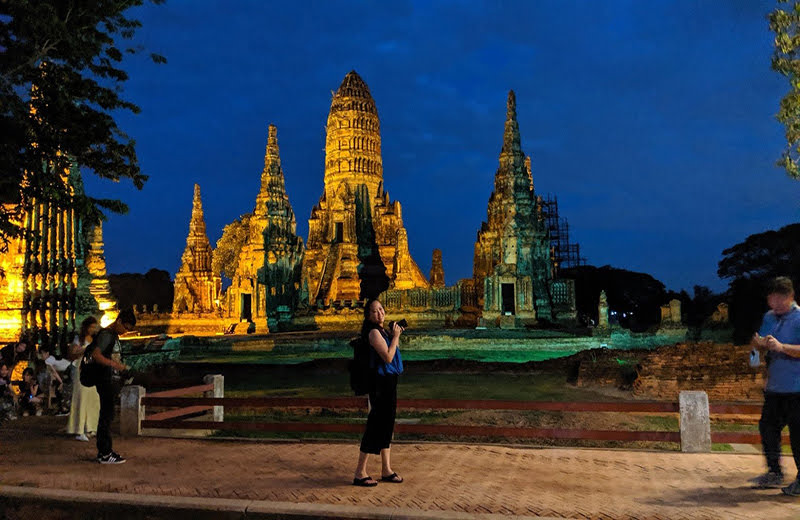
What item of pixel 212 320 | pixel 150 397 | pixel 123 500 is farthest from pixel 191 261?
pixel 123 500

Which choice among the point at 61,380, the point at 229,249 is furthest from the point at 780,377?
the point at 229,249

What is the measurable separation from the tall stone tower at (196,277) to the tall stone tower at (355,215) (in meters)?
8.07

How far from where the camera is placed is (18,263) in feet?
59.9

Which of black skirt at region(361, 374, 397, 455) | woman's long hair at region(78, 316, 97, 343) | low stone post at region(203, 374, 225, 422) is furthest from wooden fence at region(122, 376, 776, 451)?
black skirt at region(361, 374, 397, 455)

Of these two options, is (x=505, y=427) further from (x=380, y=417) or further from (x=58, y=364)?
(x=58, y=364)

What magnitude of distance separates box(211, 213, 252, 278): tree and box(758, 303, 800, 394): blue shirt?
54457mm

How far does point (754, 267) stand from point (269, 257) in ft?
125

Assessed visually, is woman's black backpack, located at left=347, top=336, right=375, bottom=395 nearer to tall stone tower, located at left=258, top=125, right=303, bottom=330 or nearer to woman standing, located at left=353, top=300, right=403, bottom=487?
woman standing, located at left=353, top=300, right=403, bottom=487

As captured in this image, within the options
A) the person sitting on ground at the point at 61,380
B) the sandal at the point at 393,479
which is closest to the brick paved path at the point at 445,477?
the sandal at the point at 393,479

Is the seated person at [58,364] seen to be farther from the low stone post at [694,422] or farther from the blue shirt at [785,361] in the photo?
the blue shirt at [785,361]

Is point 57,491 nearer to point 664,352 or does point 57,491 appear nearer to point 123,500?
point 123,500

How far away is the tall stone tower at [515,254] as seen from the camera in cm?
3359

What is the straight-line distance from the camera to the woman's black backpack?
21.4ft

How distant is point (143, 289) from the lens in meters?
76.8
